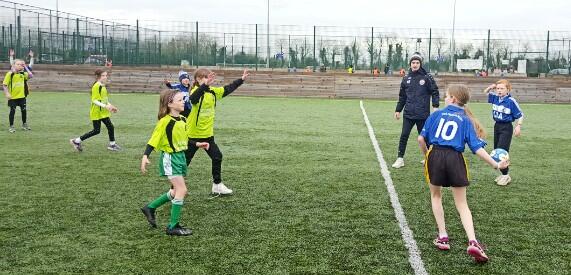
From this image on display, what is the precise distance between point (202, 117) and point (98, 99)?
15.6 ft

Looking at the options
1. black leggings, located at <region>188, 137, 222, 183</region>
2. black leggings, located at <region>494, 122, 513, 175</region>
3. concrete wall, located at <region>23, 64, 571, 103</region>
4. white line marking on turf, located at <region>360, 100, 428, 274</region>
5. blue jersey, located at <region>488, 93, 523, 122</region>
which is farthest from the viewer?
concrete wall, located at <region>23, 64, 571, 103</region>

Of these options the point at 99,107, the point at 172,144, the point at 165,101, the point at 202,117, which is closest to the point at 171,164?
the point at 172,144

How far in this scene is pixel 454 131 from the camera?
5.11 metres

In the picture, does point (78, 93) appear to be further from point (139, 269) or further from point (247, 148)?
point (139, 269)

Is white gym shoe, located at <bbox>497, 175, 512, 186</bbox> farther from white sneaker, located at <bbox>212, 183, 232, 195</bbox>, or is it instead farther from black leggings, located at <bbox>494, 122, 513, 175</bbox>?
white sneaker, located at <bbox>212, 183, 232, 195</bbox>

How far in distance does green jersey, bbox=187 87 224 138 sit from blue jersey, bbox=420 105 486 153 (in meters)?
3.18

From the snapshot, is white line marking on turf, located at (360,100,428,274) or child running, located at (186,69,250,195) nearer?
white line marking on turf, located at (360,100,428,274)

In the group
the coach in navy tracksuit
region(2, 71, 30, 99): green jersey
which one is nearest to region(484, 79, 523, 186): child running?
A: the coach in navy tracksuit

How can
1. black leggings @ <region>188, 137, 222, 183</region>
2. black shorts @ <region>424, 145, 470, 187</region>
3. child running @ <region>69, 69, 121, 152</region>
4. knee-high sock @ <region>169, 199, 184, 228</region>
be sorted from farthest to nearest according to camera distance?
1. child running @ <region>69, 69, 121, 152</region>
2. black leggings @ <region>188, 137, 222, 183</region>
3. knee-high sock @ <region>169, 199, 184, 228</region>
4. black shorts @ <region>424, 145, 470, 187</region>

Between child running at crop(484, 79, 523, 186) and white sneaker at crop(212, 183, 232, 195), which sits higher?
child running at crop(484, 79, 523, 186)

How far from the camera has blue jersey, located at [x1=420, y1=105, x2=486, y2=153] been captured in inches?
201

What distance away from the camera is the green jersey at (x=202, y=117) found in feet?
23.9

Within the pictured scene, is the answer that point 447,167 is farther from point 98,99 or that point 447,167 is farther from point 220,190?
point 98,99

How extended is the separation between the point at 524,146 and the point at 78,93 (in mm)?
23048
